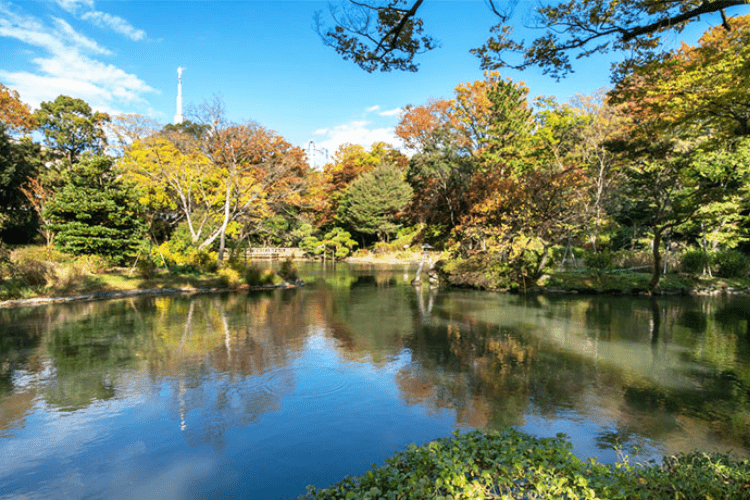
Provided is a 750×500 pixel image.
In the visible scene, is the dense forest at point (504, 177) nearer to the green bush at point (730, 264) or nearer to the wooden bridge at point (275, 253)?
the green bush at point (730, 264)

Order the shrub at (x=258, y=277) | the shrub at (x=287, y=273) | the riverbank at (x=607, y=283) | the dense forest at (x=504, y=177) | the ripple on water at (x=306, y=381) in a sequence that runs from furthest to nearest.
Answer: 1. the shrub at (x=287, y=273)
2. the shrub at (x=258, y=277)
3. the riverbank at (x=607, y=283)
4. the dense forest at (x=504, y=177)
5. the ripple on water at (x=306, y=381)

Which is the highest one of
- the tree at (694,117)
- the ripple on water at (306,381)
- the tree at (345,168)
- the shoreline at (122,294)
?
the tree at (345,168)

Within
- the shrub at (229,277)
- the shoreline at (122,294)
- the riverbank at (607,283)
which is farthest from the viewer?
the shrub at (229,277)

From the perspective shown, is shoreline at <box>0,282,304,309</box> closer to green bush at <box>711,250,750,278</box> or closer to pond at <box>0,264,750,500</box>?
pond at <box>0,264,750,500</box>

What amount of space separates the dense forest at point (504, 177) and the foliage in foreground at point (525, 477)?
5176mm

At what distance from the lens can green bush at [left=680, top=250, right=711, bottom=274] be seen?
17.4m

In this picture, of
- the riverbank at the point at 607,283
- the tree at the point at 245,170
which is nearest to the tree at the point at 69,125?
the tree at the point at 245,170

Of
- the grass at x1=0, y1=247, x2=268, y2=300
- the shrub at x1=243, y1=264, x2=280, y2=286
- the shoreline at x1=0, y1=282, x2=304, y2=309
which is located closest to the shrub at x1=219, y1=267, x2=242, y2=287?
the grass at x1=0, y1=247, x2=268, y2=300

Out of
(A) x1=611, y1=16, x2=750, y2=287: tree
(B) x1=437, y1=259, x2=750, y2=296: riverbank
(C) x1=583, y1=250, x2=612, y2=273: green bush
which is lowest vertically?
(B) x1=437, y1=259, x2=750, y2=296: riverbank

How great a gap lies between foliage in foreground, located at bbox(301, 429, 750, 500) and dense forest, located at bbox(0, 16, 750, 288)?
17.0ft

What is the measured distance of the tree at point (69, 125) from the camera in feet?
92.5

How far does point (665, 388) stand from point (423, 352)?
381 cm

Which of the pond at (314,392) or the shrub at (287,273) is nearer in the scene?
the pond at (314,392)

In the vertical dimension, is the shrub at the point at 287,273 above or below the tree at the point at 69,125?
below
